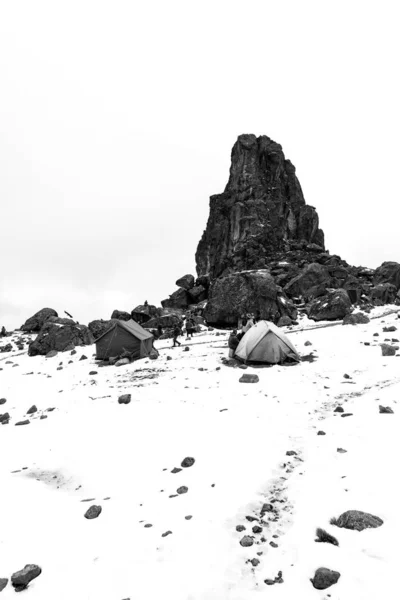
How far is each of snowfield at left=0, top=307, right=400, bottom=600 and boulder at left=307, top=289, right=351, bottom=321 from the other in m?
20.3

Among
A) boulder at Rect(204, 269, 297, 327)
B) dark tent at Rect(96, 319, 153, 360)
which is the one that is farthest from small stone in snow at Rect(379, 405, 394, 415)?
boulder at Rect(204, 269, 297, 327)

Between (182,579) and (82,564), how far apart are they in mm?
1438

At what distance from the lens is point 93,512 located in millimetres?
5477

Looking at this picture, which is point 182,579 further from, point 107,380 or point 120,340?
point 120,340

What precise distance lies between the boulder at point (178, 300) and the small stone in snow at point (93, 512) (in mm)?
61742

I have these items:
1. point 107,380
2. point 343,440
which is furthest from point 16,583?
point 107,380

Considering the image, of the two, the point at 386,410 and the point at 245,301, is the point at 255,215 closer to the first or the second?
the point at 245,301

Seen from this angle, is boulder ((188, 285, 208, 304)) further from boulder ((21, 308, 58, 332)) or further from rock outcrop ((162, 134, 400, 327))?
boulder ((21, 308, 58, 332))

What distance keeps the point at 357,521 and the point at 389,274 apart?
225 feet

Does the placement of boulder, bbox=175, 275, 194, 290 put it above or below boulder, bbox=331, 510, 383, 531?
above

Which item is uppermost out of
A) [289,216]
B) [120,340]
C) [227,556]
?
[289,216]

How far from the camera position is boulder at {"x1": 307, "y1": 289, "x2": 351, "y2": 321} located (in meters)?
31.9

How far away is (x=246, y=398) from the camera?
10820mm

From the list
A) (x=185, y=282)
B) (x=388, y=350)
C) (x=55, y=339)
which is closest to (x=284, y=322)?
(x=388, y=350)
